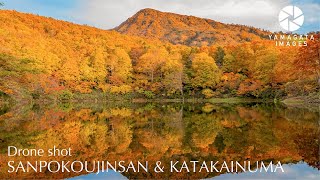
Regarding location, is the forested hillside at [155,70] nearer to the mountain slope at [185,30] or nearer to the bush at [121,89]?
the bush at [121,89]

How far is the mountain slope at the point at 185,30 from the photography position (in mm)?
71000

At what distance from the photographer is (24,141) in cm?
882

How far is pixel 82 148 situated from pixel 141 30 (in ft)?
231

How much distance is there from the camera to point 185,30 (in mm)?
77062

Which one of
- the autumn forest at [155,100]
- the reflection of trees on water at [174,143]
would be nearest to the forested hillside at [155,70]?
the autumn forest at [155,100]

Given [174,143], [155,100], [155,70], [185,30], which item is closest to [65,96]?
[155,100]

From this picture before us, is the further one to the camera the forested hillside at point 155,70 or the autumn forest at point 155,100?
the forested hillside at point 155,70

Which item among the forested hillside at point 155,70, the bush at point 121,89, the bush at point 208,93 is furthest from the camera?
the bush at point 121,89

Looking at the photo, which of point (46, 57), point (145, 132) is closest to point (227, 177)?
point (145, 132)

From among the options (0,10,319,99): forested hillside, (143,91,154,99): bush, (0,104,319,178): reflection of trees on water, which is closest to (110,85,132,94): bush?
(0,10,319,99): forested hillside

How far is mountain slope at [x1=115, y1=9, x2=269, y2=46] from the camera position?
2795 inches

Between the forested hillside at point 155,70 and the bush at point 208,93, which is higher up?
the forested hillside at point 155,70

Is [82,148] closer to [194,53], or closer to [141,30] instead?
[194,53]

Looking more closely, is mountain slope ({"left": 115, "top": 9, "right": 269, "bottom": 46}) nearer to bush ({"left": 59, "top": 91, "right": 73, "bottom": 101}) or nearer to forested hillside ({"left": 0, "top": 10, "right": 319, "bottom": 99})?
forested hillside ({"left": 0, "top": 10, "right": 319, "bottom": 99})
